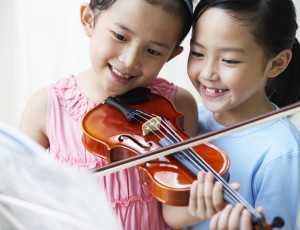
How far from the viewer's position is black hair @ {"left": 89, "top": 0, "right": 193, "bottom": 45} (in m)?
0.49

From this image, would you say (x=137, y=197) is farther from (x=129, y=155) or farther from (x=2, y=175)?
(x=2, y=175)

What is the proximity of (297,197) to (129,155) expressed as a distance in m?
A: 0.16

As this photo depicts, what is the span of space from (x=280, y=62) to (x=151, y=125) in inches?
5.7

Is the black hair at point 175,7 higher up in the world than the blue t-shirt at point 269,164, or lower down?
higher up

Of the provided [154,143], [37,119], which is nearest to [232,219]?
[154,143]

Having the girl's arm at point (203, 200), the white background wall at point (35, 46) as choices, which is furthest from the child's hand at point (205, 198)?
the white background wall at point (35, 46)

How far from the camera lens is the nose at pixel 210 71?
52 cm

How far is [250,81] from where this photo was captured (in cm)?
54

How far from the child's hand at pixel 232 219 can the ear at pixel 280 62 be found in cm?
18

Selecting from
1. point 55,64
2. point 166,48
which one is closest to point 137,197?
point 166,48

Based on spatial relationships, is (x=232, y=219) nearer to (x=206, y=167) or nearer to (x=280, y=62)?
(x=206, y=167)

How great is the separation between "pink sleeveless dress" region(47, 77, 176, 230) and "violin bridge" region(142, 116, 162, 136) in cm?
4

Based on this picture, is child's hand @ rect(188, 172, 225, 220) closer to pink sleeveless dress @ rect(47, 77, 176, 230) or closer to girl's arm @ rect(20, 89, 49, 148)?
pink sleeveless dress @ rect(47, 77, 176, 230)

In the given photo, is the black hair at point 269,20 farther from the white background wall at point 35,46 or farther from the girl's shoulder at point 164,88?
the white background wall at point 35,46
